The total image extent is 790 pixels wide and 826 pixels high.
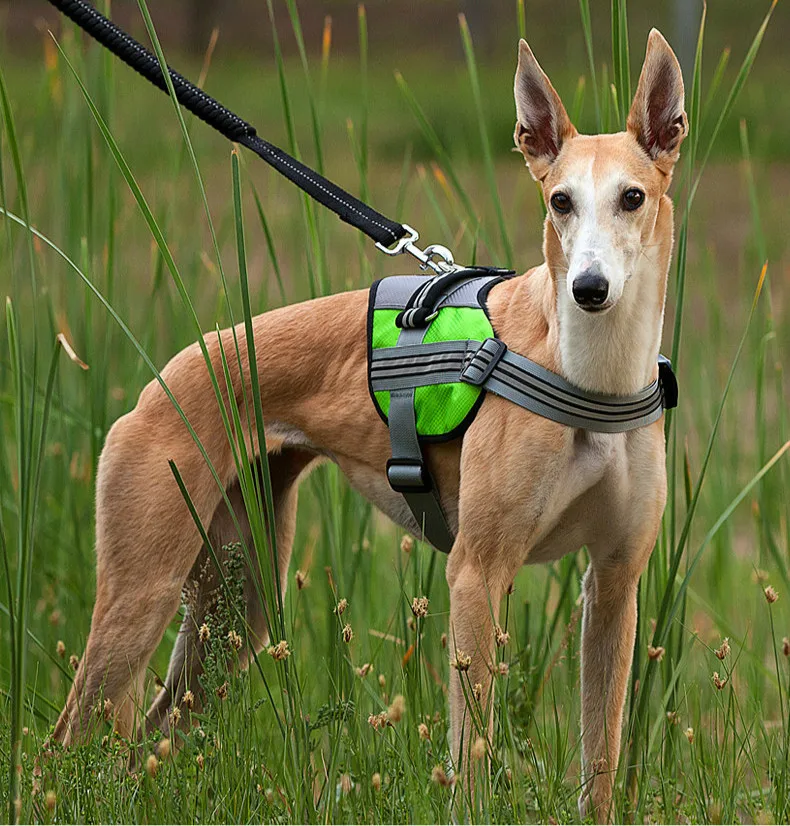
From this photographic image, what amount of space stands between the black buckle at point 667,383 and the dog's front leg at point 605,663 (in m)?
0.33

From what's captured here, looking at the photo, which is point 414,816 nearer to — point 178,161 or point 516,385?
point 516,385

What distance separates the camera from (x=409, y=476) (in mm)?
2680

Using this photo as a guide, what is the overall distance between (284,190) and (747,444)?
204 inches

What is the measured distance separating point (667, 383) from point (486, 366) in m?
0.42

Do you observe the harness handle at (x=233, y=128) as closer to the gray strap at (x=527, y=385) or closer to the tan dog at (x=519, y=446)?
the tan dog at (x=519, y=446)

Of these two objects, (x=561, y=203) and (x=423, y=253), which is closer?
(x=561, y=203)

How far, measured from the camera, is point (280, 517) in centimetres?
314

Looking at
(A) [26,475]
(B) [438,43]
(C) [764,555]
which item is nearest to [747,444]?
(C) [764,555]

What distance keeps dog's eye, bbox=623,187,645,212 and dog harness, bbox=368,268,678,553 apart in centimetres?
38

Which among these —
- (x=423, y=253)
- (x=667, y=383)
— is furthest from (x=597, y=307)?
(x=423, y=253)

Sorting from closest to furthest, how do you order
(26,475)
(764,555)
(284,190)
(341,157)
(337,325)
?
(26,475) → (337,325) → (764,555) → (284,190) → (341,157)

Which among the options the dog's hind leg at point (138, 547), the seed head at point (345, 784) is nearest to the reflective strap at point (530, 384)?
the dog's hind leg at point (138, 547)

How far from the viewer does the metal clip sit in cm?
285

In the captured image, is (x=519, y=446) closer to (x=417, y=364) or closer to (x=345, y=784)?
(x=417, y=364)
